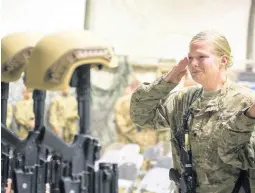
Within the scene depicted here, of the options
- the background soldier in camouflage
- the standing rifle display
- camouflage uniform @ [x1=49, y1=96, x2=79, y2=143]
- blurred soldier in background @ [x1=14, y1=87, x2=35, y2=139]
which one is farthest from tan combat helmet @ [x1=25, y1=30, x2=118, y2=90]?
camouflage uniform @ [x1=49, y1=96, x2=79, y2=143]

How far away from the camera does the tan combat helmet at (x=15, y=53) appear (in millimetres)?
1231

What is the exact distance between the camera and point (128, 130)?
3654 millimetres

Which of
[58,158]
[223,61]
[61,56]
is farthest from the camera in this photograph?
[223,61]

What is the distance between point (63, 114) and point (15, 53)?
1533 millimetres

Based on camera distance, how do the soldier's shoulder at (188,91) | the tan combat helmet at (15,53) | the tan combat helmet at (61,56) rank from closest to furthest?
the tan combat helmet at (61,56), the tan combat helmet at (15,53), the soldier's shoulder at (188,91)

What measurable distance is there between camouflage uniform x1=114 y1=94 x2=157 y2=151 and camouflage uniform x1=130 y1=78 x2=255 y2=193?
6.86ft

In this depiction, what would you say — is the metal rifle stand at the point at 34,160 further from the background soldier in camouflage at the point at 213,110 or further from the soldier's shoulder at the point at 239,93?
the soldier's shoulder at the point at 239,93

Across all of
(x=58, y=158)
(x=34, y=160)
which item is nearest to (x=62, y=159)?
(x=58, y=158)

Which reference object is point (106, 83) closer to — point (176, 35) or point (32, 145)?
point (176, 35)

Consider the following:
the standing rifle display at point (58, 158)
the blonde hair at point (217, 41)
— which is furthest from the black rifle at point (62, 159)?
the blonde hair at point (217, 41)

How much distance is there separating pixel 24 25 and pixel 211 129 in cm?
67

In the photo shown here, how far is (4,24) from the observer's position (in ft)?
4.57

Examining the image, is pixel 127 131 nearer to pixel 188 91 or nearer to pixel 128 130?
pixel 128 130

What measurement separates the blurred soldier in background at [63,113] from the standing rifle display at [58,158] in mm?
785
